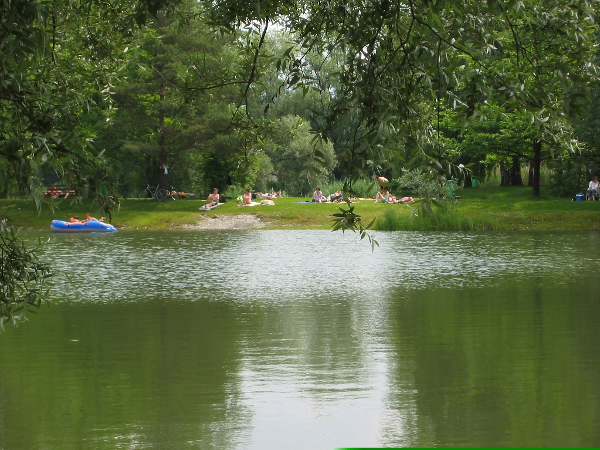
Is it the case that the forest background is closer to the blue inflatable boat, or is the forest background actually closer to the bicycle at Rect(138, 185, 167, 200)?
the blue inflatable boat

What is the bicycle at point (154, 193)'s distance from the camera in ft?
140

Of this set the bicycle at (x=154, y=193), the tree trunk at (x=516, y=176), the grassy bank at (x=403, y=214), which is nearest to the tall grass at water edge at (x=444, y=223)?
the grassy bank at (x=403, y=214)

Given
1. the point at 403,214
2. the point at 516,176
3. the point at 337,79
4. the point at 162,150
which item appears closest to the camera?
the point at 337,79

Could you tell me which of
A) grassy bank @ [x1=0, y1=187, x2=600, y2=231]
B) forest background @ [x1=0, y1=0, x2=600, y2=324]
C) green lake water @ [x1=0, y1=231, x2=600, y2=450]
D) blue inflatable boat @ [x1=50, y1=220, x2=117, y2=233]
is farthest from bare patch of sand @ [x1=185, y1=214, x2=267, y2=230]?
forest background @ [x1=0, y1=0, x2=600, y2=324]

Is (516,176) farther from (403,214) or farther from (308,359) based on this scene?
(308,359)

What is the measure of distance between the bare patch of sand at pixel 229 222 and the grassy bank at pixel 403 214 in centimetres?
38

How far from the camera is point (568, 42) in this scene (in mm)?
6281

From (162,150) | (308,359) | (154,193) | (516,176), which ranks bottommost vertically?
(308,359)

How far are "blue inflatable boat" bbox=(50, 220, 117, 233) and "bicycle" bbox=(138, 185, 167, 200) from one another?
29.4 feet

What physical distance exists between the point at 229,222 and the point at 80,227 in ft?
21.3

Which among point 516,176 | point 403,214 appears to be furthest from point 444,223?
point 516,176

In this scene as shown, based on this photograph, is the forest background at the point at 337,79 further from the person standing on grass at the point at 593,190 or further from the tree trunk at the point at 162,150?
the tree trunk at the point at 162,150

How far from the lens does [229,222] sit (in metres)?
35.4

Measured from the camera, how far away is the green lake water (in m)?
7.02
